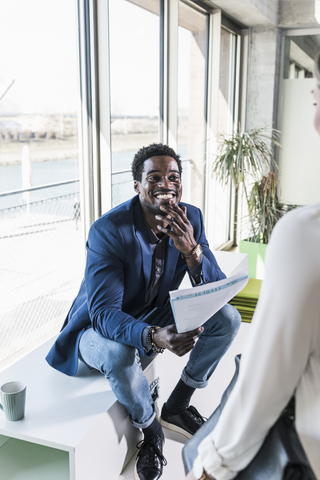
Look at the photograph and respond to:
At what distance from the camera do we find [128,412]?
69.8 inches

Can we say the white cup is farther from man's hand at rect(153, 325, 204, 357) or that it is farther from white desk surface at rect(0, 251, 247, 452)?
man's hand at rect(153, 325, 204, 357)

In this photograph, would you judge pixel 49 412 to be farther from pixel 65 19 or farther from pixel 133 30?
pixel 133 30

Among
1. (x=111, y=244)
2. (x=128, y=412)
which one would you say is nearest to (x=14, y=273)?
(x=111, y=244)

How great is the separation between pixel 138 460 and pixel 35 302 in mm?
1143

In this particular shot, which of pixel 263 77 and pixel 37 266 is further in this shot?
pixel 263 77

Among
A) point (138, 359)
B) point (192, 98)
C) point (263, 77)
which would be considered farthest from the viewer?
point (263, 77)

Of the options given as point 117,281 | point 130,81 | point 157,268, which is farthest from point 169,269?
point 130,81

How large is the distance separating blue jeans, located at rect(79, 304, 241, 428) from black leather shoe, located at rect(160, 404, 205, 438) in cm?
14

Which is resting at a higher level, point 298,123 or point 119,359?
point 298,123

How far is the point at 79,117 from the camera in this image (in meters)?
2.73

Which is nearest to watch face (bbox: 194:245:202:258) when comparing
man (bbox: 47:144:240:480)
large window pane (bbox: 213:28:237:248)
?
man (bbox: 47:144:240:480)

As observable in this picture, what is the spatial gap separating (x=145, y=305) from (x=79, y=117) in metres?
1.28

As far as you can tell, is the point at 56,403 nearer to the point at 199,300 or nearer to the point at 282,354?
the point at 199,300

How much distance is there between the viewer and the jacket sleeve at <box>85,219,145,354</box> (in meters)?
1.68
